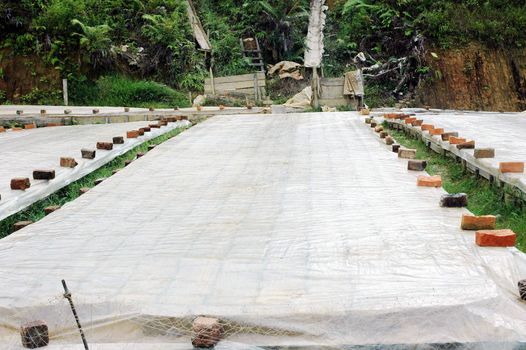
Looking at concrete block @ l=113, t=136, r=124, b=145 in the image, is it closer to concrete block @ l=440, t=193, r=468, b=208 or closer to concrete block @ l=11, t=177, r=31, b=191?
concrete block @ l=11, t=177, r=31, b=191

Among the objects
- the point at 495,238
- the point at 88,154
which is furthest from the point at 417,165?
the point at 88,154

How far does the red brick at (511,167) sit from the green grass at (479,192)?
0.18 meters

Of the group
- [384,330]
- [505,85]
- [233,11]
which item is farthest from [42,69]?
[384,330]

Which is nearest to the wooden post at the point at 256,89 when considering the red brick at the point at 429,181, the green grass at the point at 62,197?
the green grass at the point at 62,197

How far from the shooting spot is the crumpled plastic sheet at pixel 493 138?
13.1 ft

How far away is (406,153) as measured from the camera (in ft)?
14.8

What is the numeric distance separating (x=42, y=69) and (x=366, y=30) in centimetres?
698

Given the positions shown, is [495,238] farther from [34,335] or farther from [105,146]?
[105,146]

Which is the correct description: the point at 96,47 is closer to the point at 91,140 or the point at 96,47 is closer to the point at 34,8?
the point at 34,8

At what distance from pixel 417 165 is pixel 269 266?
1907 mm

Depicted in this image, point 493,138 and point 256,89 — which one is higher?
point 256,89

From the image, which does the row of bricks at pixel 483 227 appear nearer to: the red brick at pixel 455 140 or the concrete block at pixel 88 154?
the red brick at pixel 455 140

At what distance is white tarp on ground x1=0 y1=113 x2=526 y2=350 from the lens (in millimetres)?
1965

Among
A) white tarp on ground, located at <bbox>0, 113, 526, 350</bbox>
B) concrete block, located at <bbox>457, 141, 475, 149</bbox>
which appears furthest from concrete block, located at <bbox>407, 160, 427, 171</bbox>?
concrete block, located at <bbox>457, 141, 475, 149</bbox>
